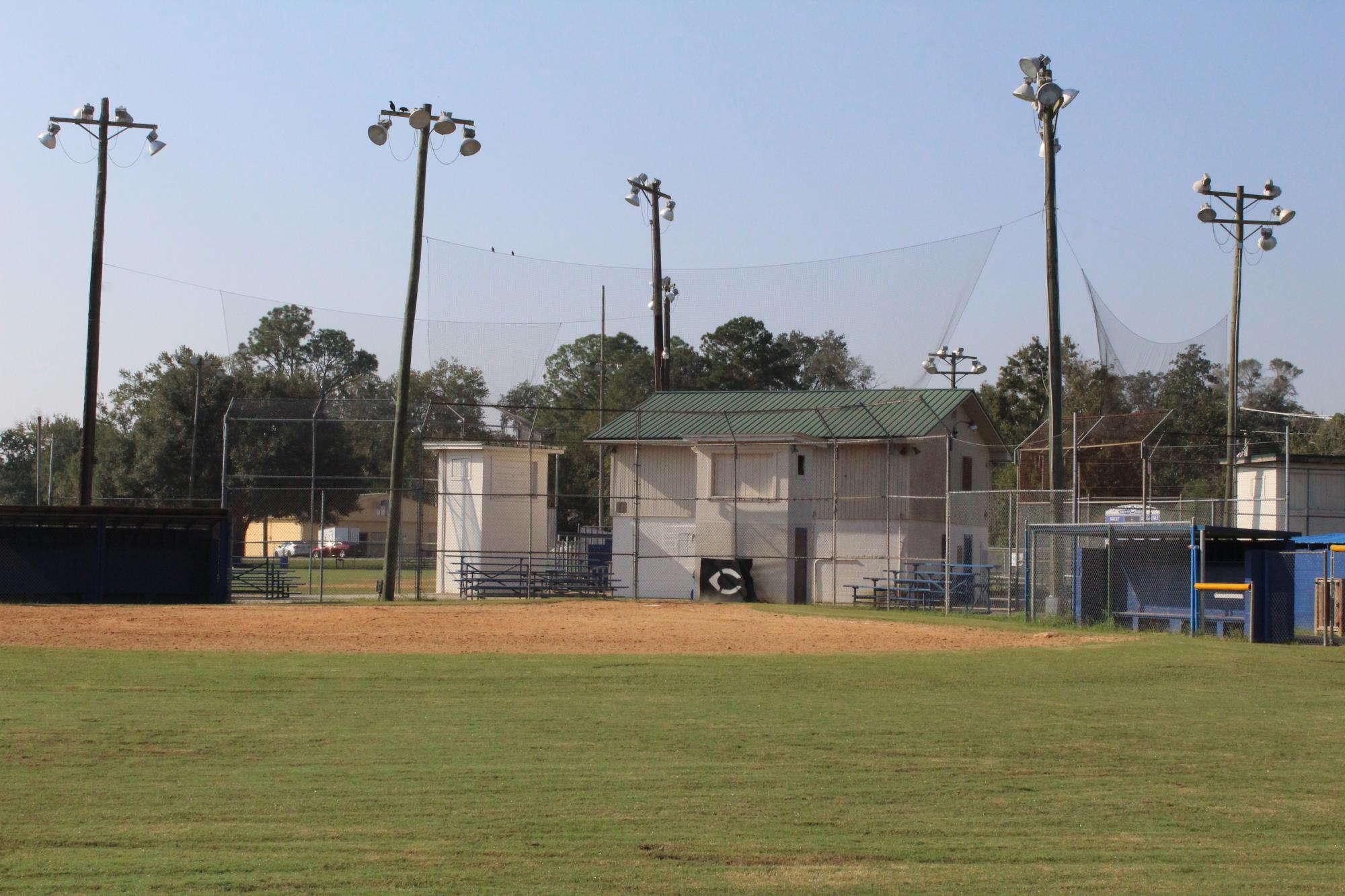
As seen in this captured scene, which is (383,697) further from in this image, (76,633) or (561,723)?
(76,633)

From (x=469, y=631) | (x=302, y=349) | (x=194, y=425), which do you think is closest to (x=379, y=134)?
(x=469, y=631)

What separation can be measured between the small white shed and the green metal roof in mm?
2615

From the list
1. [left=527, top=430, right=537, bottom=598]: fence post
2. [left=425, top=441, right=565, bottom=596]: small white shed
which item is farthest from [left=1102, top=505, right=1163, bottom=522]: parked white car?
[left=425, top=441, right=565, bottom=596]: small white shed

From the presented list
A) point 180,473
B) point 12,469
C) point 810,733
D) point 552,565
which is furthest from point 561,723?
point 12,469

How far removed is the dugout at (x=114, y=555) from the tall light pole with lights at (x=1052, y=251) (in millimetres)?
17808

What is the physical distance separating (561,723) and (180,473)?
167 ft

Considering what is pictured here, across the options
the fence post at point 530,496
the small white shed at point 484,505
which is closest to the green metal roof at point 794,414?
the fence post at point 530,496

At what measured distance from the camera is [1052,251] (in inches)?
985

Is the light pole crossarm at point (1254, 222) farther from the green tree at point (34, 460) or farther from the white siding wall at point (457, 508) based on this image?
the green tree at point (34, 460)

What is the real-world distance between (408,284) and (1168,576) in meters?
18.0

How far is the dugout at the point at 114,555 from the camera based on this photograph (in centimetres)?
2797

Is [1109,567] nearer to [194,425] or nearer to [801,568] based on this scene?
[801,568]

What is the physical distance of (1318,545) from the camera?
67.9 ft

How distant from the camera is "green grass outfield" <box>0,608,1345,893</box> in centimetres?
603
